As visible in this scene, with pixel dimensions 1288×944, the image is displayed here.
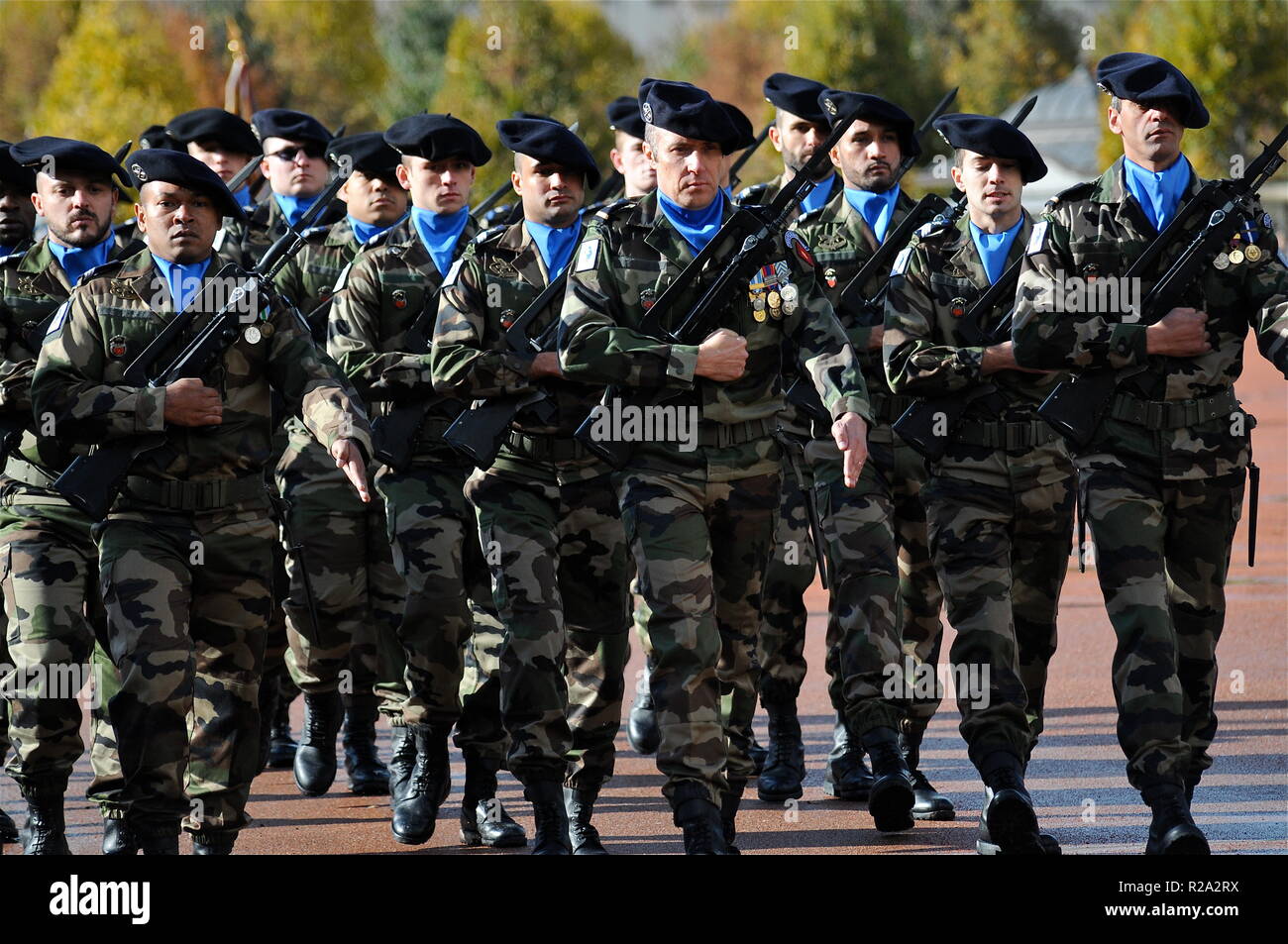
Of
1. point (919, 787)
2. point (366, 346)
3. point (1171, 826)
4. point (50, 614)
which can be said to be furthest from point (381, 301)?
point (1171, 826)

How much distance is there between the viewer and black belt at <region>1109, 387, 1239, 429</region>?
22.2 ft

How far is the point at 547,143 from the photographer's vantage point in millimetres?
7262

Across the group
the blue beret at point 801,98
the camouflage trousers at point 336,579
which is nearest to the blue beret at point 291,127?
the camouflage trousers at point 336,579

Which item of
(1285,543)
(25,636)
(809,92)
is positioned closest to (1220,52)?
(1285,543)

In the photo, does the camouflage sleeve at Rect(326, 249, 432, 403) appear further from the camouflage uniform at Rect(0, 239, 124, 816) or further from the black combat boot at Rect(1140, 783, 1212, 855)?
the black combat boot at Rect(1140, 783, 1212, 855)

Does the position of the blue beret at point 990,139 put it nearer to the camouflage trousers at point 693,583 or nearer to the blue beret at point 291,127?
the camouflage trousers at point 693,583

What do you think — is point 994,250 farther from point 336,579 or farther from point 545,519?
point 336,579

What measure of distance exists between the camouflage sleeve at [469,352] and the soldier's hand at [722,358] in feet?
2.60

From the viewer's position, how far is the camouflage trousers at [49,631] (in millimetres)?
6863

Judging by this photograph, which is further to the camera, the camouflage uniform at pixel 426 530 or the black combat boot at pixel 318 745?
the black combat boot at pixel 318 745

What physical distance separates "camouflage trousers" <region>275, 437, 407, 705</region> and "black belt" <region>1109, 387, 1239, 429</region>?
318 cm

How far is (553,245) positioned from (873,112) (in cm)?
162

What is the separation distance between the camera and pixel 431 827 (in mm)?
7523
